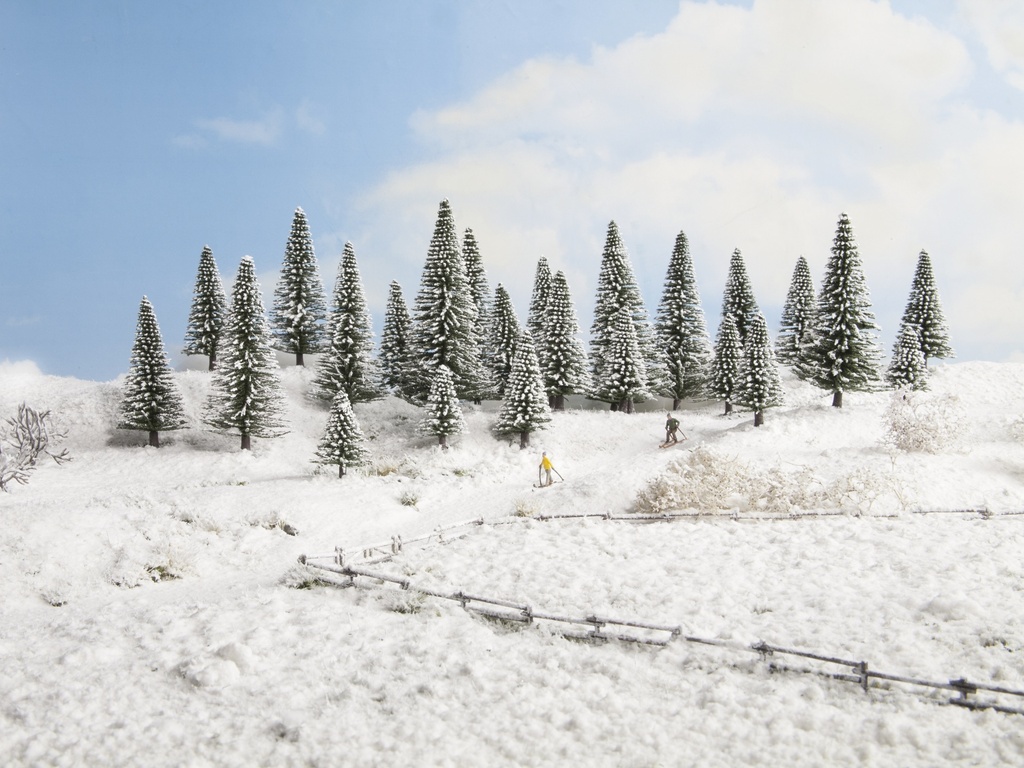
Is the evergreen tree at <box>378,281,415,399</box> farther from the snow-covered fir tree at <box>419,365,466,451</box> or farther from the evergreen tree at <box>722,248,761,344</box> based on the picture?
the evergreen tree at <box>722,248,761,344</box>

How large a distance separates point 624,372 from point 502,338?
958cm

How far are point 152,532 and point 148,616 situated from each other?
8.51 meters

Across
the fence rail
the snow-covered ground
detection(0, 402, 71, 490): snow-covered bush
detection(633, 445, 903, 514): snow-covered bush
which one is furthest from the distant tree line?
the fence rail

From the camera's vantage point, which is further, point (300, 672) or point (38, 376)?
point (38, 376)

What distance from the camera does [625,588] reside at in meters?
13.6

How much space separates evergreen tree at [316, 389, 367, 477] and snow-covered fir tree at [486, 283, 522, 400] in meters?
17.6

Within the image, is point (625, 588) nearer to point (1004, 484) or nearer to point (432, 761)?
point (432, 761)

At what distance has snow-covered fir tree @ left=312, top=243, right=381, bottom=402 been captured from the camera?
44.2 metres

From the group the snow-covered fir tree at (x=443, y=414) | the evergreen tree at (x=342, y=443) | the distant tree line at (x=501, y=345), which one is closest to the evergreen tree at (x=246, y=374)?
the distant tree line at (x=501, y=345)

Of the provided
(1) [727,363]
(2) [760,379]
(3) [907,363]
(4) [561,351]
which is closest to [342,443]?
(4) [561,351]

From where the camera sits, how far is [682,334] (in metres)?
49.4

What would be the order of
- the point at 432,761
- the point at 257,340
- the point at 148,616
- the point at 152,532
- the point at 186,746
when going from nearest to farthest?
the point at 432,761 → the point at 186,746 → the point at 148,616 → the point at 152,532 → the point at 257,340

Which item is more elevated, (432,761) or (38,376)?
(38,376)

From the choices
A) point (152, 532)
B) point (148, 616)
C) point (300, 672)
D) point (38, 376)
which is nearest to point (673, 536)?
point (300, 672)
